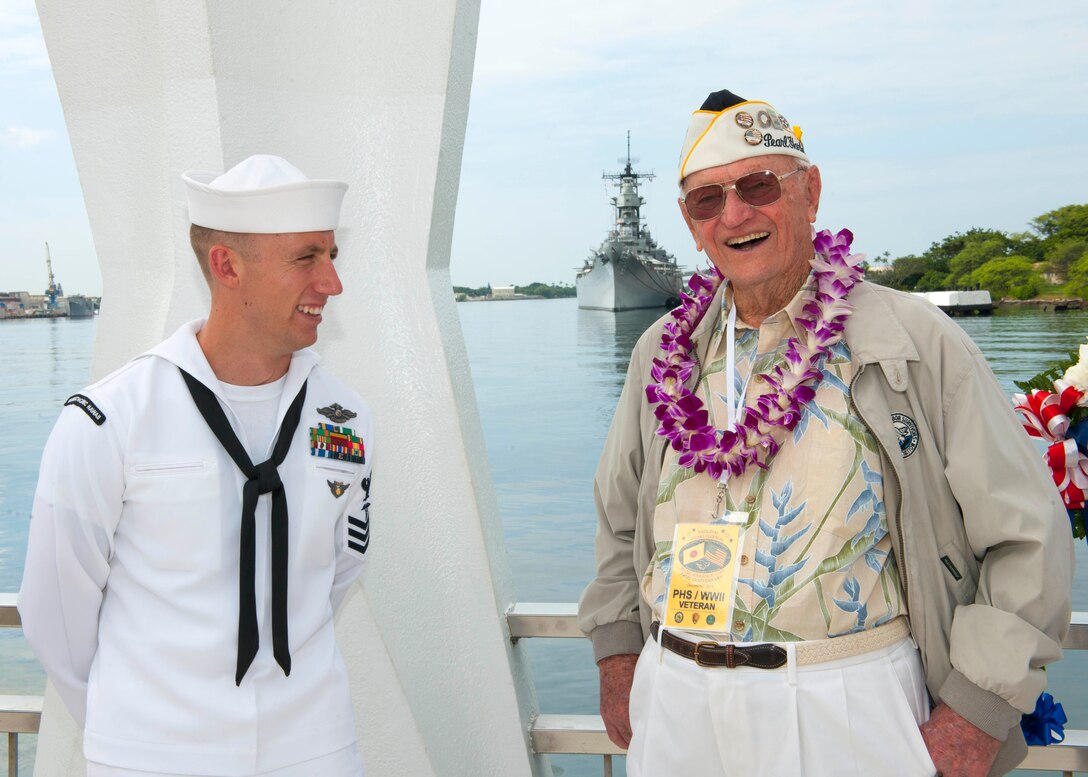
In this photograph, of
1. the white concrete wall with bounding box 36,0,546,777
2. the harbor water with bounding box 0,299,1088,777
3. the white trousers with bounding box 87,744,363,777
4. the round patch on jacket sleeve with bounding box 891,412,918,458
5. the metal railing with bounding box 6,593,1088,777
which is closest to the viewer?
the white trousers with bounding box 87,744,363,777

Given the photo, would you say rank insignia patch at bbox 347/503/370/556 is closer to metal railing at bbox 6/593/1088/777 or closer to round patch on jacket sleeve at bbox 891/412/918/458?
metal railing at bbox 6/593/1088/777

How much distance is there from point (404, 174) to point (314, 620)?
1.41 m

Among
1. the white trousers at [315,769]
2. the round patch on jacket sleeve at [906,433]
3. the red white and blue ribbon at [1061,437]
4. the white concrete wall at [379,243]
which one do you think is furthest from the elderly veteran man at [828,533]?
the white concrete wall at [379,243]

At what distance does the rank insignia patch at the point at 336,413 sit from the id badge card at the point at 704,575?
2.02 ft

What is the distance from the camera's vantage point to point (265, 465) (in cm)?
161

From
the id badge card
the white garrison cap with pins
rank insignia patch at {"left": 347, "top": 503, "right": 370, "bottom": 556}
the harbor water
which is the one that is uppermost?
the white garrison cap with pins

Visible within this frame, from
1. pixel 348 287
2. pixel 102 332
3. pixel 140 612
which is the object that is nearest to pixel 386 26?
pixel 348 287

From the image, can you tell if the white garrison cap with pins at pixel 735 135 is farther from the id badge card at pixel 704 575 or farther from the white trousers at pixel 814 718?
the white trousers at pixel 814 718

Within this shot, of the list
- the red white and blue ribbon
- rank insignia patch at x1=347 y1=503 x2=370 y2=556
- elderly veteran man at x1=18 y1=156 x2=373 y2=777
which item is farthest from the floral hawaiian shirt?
elderly veteran man at x1=18 y1=156 x2=373 y2=777

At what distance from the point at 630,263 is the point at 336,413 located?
149ft

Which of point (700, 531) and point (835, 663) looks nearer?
point (835, 663)

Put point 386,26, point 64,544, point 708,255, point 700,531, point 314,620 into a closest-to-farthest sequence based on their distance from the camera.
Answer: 1. point 64,544
2. point 314,620
3. point 700,531
4. point 708,255
5. point 386,26

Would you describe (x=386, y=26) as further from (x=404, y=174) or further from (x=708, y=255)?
(x=708, y=255)

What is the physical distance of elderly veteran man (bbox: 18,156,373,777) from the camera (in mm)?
1549
